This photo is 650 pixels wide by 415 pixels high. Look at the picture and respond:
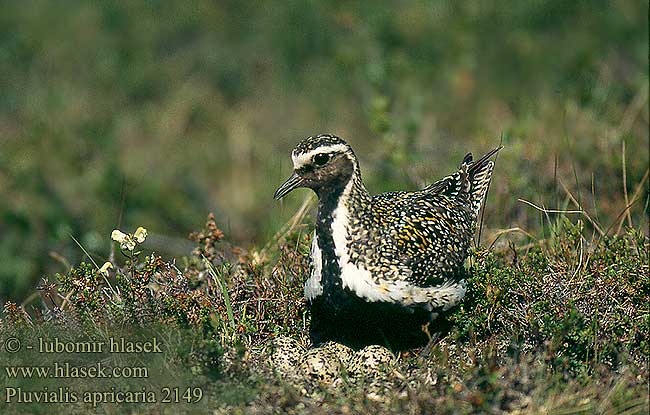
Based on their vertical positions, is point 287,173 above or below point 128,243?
above

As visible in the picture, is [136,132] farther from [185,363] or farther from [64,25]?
[185,363]

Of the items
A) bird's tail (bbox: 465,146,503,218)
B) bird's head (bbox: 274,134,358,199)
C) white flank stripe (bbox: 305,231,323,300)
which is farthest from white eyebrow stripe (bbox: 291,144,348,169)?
bird's tail (bbox: 465,146,503,218)

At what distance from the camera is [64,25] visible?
39.2 ft

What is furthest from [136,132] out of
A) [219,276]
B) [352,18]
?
[219,276]

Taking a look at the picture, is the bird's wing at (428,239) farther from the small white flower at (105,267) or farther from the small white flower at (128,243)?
the small white flower at (105,267)

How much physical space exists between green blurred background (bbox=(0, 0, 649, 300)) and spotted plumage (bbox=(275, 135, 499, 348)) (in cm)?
233

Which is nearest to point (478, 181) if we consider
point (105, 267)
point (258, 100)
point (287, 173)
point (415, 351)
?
point (415, 351)

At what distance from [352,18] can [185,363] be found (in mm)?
5975

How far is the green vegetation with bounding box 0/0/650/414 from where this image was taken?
204 inches

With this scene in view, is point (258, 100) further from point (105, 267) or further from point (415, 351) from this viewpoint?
point (415, 351)

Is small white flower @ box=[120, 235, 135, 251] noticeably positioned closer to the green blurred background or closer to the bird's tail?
the bird's tail

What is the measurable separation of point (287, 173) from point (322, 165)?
144 inches

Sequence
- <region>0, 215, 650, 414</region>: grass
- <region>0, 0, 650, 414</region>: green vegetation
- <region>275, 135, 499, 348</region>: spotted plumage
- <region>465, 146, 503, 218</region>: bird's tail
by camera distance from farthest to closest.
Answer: <region>465, 146, 503, 218</region>: bird's tail < <region>275, 135, 499, 348</region>: spotted plumage < <region>0, 0, 650, 414</region>: green vegetation < <region>0, 215, 650, 414</region>: grass

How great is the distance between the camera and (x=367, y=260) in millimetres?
5438
